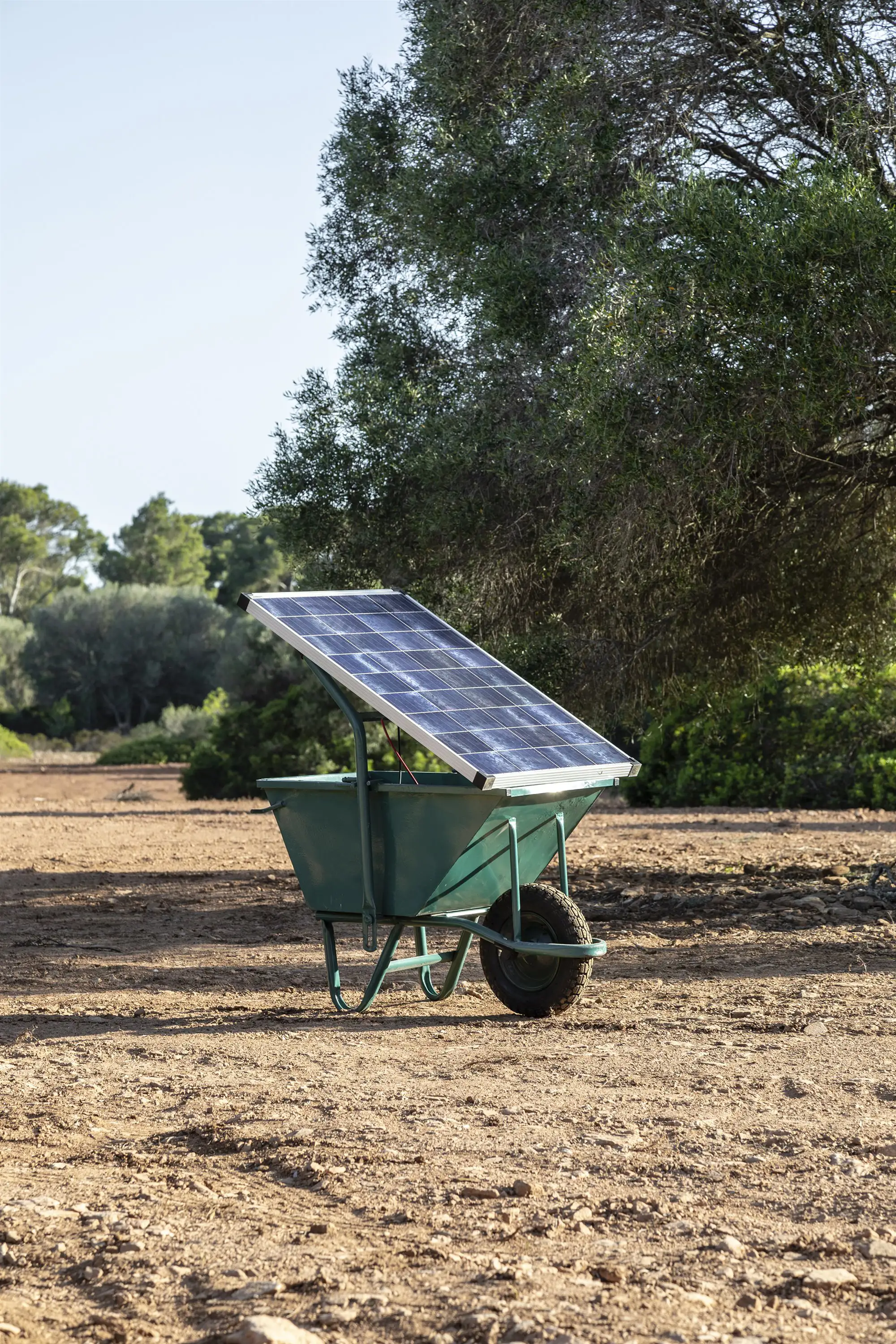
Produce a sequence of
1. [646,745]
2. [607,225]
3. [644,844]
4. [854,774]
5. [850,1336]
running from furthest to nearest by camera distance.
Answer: [646,745] → [854,774] → [644,844] → [607,225] → [850,1336]

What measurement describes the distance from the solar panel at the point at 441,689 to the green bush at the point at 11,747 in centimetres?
2839

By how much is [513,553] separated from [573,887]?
9.42 ft

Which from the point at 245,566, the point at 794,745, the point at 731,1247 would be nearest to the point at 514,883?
the point at 731,1247

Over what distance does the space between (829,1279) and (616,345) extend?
17.6 ft

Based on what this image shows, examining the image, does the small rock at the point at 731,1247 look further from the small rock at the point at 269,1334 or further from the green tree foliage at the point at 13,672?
the green tree foliage at the point at 13,672

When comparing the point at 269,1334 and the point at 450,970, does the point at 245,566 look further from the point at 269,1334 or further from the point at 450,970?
the point at 269,1334

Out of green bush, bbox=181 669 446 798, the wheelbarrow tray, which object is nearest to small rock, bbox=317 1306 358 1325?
the wheelbarrow tray

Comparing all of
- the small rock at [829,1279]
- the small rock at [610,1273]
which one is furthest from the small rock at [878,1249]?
the small rock at [610,1273]

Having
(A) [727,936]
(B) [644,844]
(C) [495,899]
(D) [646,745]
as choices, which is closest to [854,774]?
(D) [646,745]

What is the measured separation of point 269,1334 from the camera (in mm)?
3004

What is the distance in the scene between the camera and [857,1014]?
648 centimetres

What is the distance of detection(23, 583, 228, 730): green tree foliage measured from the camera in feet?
151

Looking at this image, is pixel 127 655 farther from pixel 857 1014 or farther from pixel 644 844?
pixel 857 1014

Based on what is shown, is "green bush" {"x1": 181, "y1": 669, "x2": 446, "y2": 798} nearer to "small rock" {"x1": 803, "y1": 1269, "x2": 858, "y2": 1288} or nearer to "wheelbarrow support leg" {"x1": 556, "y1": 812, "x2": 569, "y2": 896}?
"wheelbarrow support leg" {"x1": 556, "y1": 812, "x2": 569, "y2": 896}
